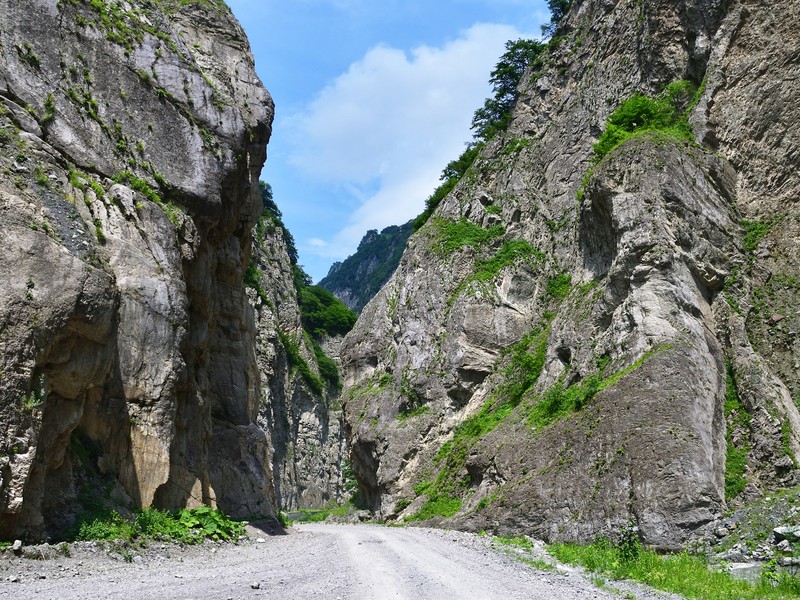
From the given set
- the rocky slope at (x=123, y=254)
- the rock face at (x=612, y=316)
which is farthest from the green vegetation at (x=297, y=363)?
the rocky slope at (x=123, y=254)

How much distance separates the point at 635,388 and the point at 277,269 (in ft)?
156

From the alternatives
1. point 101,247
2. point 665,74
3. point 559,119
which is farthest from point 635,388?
point 559,119

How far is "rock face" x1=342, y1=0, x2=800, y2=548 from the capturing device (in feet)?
54.8

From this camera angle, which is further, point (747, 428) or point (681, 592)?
point (747, 428)

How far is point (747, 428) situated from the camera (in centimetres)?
1733

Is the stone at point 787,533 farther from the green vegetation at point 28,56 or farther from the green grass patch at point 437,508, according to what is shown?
the green vegetation at point 28,56

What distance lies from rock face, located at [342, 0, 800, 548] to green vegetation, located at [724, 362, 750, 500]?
2.3 inches

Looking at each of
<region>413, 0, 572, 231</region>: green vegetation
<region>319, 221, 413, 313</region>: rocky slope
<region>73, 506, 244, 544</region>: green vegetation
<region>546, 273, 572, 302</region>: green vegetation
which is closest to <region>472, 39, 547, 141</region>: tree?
<region>413, 0, 572, 231</region>: green vegetation

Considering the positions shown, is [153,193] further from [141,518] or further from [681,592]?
[681,592]

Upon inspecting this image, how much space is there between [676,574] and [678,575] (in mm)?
89

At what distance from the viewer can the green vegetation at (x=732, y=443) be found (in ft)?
53.2

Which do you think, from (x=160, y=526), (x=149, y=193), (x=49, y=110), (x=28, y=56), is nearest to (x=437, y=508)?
(x=160, y=526)

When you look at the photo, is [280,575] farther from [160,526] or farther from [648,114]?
[648,114]

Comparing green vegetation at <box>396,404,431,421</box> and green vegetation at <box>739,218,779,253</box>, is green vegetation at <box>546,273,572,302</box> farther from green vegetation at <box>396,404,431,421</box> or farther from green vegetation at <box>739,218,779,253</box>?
green vegetation at <box>739,218,779,253</box>
